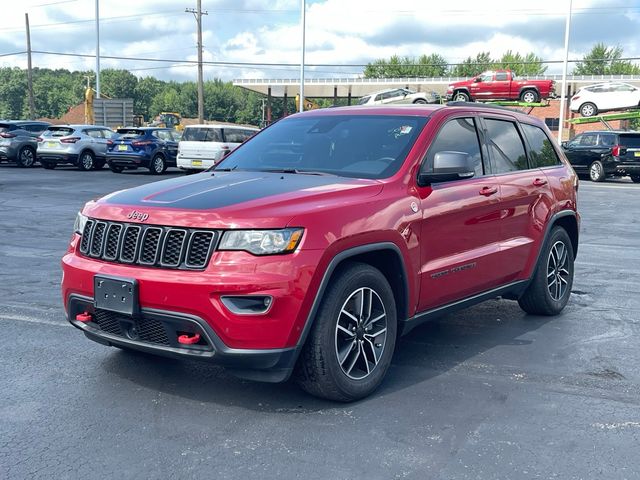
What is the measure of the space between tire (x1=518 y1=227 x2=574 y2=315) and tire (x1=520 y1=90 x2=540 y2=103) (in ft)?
101

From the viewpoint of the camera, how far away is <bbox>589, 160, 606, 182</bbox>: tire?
83.5ft

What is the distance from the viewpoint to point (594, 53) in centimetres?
10594

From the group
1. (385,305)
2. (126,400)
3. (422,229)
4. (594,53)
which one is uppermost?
(594,53)

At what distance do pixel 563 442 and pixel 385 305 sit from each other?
129 centimetres

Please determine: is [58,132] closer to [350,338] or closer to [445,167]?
[445,167]

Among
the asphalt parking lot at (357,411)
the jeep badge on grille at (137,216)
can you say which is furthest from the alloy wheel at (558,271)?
the jeep badge on grille at (137,216)

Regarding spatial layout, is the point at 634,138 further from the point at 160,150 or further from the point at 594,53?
the point at 594,53

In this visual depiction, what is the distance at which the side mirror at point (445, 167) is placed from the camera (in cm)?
475

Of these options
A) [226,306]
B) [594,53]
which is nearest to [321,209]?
[226,306]

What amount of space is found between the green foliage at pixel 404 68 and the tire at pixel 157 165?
88.0m

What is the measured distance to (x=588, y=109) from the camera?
3653 cm

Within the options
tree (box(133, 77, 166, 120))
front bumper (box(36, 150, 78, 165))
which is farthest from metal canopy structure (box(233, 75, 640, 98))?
tree (box(133, 77, 166, 120))

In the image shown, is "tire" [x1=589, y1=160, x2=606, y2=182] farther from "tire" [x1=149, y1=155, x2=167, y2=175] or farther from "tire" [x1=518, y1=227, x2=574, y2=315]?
"tire" [x1=518, y1=227, x2=574, y2=315]

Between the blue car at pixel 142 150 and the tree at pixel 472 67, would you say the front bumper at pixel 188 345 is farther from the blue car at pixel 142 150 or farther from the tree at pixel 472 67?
the tree at pixel 472 67
